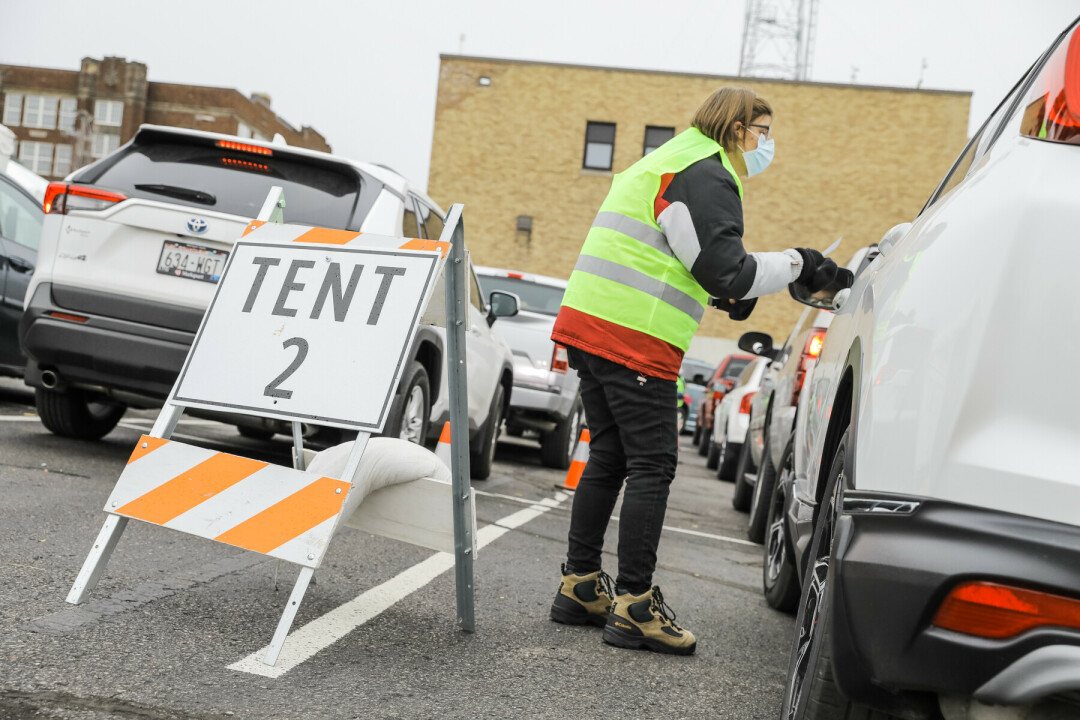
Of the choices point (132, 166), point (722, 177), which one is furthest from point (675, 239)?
point (132, 166)

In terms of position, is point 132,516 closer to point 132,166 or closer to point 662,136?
point 132,166

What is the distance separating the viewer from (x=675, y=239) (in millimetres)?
3676

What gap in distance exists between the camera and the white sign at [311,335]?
3.20 metres

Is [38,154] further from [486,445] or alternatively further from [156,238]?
[156,238]

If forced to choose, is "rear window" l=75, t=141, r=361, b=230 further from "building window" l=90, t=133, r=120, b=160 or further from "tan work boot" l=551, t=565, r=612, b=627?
"building window" l=90, t=133, r=120, b=160

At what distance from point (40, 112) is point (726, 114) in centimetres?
7562

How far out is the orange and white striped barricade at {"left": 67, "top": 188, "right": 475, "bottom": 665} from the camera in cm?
309

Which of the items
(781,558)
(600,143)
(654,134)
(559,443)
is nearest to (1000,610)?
(781,558)

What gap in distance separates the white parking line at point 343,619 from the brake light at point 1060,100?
223cm

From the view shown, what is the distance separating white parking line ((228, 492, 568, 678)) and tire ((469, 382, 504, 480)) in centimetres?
276

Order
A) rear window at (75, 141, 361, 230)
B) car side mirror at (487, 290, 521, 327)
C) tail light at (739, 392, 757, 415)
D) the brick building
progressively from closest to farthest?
rear window at (75, 141, 361, 230) < car side mirror at (487, 290, 521, 327) < tail light at (739, 392, 757, 415) < the brick building

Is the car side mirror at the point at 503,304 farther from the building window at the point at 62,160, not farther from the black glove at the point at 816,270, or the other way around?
the building window at the point at 62,160

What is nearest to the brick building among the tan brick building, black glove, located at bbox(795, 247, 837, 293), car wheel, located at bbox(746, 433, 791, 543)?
the tan brick building

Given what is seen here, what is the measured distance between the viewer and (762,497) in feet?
21.8
